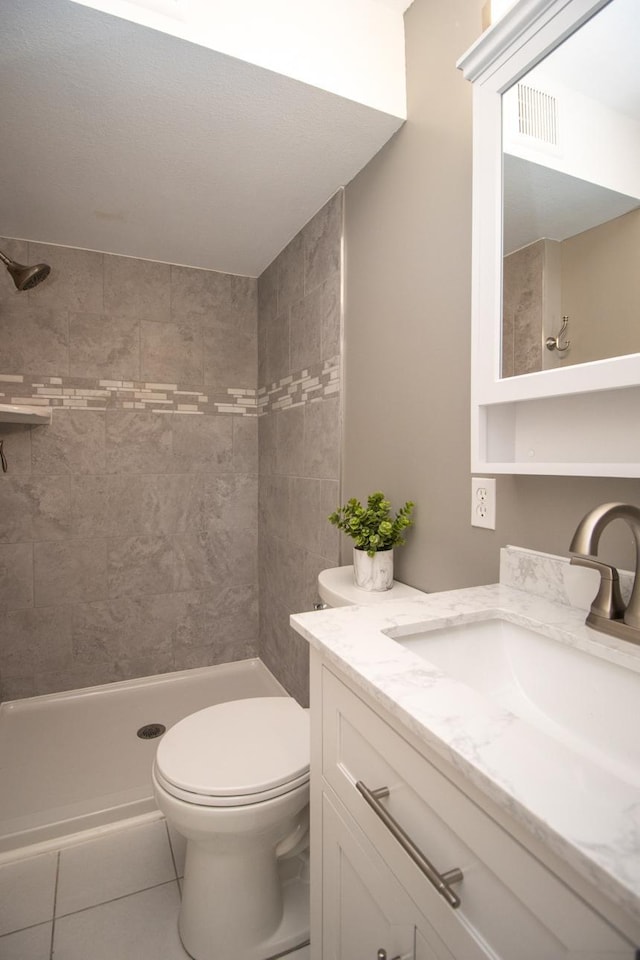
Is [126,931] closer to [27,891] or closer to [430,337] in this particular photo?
[27,891]

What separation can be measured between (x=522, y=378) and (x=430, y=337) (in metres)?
0.48

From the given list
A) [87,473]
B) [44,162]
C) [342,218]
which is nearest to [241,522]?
[87,473]

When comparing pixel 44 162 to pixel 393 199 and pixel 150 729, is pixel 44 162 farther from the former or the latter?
pixel 150 729

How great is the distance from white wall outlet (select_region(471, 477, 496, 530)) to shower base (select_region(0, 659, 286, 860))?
1487 mm

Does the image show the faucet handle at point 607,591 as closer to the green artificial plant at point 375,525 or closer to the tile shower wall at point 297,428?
the green artificial plant at point 375,525

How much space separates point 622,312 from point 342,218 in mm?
1340

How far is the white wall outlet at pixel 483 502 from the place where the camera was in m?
1.12

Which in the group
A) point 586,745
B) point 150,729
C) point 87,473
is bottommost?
point 150,729

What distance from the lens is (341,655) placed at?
71 centimetres

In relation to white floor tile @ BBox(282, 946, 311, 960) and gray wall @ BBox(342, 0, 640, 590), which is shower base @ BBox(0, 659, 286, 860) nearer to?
white floor tile @ BBox(282, 946, 311, 960)

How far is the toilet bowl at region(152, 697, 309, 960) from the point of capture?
1044 mm

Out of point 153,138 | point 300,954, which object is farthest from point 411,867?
point 153,138

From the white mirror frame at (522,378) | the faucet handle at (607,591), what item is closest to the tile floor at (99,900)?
the faucet handle at (607,591)

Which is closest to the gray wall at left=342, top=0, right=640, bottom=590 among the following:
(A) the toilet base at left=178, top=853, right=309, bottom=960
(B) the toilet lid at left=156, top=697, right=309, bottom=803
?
(B) the toilet lid at left=156, top=697, right=309, bottom=803
